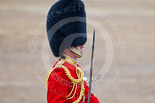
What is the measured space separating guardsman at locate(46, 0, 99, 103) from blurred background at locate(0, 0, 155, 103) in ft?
2.86

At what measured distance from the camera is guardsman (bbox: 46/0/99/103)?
2.86 metres

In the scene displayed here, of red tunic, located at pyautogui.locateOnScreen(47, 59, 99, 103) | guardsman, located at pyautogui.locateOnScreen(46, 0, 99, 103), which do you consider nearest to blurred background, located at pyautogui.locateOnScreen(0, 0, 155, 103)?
guardsman, located at pyautogui.locateOnScreen(46, 0, 99, 103)

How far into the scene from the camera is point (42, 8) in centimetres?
1614

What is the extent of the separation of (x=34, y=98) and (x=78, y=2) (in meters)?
3.74

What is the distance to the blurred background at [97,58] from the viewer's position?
A: 6.54 metres

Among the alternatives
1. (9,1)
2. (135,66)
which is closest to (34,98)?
(135,66)

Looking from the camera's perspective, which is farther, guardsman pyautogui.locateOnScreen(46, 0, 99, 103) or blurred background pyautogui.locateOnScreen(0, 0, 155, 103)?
blurred background pyautogui.locateOnScreen(0, 0, 155, 103)

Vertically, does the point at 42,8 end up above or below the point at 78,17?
above

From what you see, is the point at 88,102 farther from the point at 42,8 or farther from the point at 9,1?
the point at 9,1

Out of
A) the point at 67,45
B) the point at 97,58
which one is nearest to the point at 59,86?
the point at 67,45

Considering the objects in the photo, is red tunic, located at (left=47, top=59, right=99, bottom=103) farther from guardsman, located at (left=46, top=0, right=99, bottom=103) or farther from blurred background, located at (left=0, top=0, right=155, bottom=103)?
blurred background, located at (left=0, top=0, right=155, bottom=103)

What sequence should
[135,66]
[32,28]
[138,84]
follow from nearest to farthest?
[138,84]
[135,66]
[32,28]

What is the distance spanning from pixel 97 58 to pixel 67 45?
599cm

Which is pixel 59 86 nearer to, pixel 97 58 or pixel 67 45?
pixel 67 45
